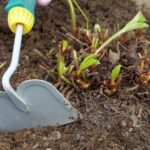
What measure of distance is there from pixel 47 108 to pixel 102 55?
0.35 m

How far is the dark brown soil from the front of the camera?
149 cm

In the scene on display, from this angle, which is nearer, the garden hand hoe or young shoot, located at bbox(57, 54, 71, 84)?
the garden hand hoe

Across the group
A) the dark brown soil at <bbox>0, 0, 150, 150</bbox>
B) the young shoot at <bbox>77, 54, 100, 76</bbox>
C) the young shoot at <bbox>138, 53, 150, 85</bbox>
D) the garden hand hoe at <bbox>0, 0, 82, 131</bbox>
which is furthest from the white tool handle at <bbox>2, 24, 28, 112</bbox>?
the young shoot at <bbox>138, 53, 150, 85</bbox>

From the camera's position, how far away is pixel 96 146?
4.85 ft

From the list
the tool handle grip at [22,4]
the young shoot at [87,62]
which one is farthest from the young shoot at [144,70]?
the tool handle grip at [22,4]

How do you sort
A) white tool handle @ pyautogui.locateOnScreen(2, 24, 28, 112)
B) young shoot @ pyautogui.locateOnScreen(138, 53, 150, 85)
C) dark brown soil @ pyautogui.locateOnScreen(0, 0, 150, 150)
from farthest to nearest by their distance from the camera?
young shoot @ pyautogui.locateOnScreen(138, 53, 150, 85) → dark brown soil @ pyautogui.locateOnScreen(0, 0, 150, 150) → white tool handle @ pyautogui.locateOnScreen(2, 24, 28, 112)

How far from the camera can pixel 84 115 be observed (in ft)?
5.08

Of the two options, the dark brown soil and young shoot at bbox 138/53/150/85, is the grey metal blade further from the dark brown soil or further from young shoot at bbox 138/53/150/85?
young shoot at bbox 138/53/150/85

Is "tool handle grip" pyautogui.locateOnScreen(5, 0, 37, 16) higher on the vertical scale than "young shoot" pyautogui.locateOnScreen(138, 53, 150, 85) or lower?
higher

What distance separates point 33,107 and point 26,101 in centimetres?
4

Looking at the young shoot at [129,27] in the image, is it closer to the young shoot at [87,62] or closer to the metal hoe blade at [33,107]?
the young shoot at [87,62]

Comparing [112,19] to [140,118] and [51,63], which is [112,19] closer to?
[51,63]

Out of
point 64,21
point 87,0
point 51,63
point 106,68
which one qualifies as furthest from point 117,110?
point 87,0

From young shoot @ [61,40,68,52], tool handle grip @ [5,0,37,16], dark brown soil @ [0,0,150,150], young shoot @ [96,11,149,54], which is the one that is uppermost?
tool handle grip @ [5,0,37,16]
